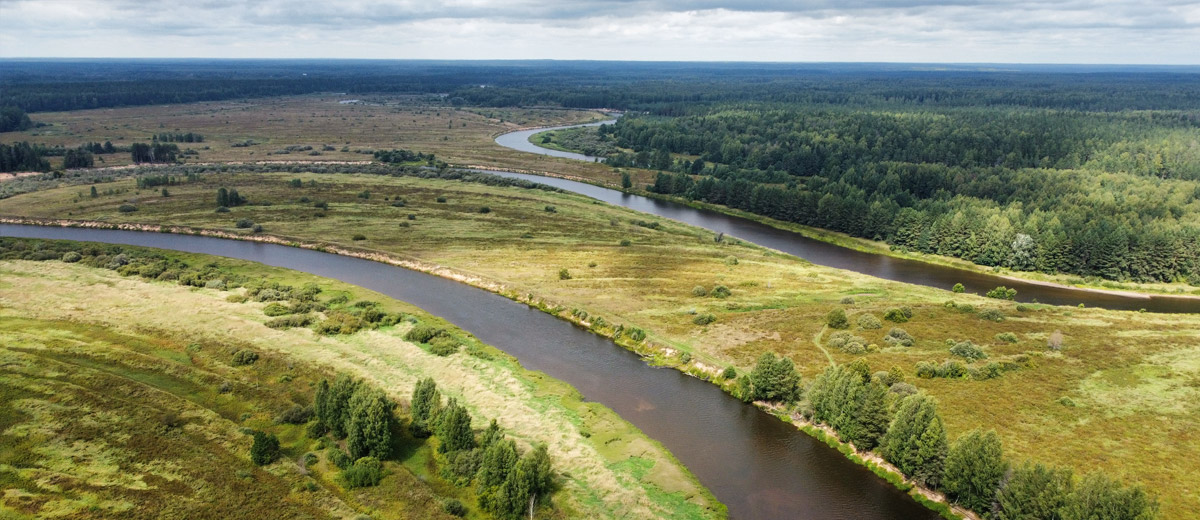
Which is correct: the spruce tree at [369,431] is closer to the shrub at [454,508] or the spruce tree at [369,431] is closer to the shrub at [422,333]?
the shrub at [454,508]

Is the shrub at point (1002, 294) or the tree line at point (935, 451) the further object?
the shrub at point (1002, 294)

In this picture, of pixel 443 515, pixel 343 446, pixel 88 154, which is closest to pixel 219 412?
pixel 343 446

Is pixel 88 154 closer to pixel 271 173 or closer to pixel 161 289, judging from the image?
pixel 271 173

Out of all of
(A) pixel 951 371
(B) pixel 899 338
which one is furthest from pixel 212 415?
(B) pixel 899 338

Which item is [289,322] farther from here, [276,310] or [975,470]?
[975,470]

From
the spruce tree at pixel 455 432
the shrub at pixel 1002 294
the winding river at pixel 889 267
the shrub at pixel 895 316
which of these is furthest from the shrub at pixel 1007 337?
the spruce tree at pixel 455 432

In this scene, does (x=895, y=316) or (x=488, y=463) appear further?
(x=895, y=316)

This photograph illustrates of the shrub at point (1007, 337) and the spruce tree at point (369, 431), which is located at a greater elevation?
the spruce tree at point (369, 431)

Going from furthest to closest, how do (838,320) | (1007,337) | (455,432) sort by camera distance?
1. (838,320)
2. (1007,337)
3. (455,432)

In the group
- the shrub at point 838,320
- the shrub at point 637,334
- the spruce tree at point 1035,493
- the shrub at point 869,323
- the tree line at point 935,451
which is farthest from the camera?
the shrub at point 838,320
